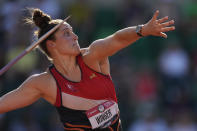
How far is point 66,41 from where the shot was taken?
4.77m

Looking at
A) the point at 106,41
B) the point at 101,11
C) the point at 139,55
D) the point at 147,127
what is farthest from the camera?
the point at 101,11

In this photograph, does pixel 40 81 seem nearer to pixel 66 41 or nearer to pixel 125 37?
pixel 66 41

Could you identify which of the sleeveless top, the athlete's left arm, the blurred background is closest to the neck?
the sleeveless top

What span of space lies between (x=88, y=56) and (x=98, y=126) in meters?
0.67

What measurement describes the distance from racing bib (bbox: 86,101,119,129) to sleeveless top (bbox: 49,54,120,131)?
48 millimetres

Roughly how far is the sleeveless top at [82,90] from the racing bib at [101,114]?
5 centimetres

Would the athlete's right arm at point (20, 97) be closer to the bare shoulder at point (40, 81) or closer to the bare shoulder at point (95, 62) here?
the bare shoulder at point (40, 81)

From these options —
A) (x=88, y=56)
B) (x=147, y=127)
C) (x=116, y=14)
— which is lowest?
(x=147, y=127)

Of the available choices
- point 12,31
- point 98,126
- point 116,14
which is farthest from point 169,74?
point 98,126

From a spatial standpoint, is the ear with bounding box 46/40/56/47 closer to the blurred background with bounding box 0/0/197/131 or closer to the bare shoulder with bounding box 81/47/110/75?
the bare shoulder with bounding box 81/47/110/75

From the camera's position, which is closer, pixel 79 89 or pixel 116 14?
pixel 79 89

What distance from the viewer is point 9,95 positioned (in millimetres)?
4734

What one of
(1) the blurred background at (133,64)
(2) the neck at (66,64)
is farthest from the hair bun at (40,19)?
(1) the blurred background at (133,64)

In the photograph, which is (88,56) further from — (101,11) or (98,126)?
(101,11)
